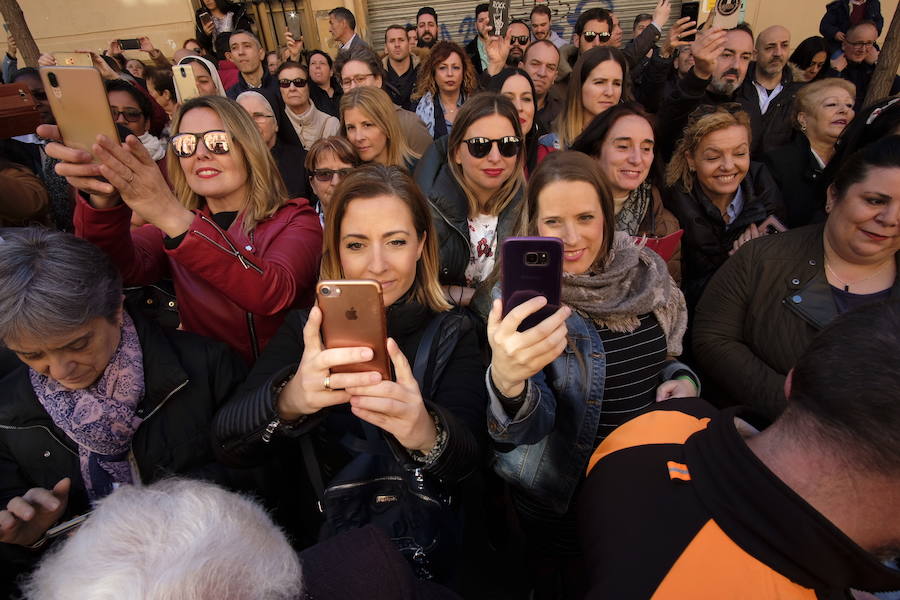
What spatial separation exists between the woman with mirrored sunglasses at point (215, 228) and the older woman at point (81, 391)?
229 mm

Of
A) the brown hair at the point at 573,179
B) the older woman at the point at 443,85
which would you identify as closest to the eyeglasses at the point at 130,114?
the older woman at the point at 443,85

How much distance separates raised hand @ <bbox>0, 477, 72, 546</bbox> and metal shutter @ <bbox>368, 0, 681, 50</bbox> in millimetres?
11350

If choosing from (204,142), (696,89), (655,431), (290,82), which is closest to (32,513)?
(204,142)

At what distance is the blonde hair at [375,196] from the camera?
6.06ft

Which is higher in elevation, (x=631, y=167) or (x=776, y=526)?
(x=631, y=167)

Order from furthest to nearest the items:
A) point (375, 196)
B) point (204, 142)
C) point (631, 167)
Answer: point (631, 167)
point (204, 142)
point (375, 196)

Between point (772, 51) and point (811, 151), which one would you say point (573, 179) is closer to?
point (811, 151)

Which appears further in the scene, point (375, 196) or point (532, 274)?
point (375, 196)

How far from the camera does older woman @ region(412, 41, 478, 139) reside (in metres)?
4.63

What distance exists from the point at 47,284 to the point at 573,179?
1.93 metres

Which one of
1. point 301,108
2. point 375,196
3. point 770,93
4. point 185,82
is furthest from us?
point 770,93

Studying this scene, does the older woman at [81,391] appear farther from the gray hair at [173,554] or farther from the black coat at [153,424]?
the gray hair at [173,554]

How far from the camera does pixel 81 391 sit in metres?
1.61

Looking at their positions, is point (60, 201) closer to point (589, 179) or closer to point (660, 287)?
point (589, 179)
